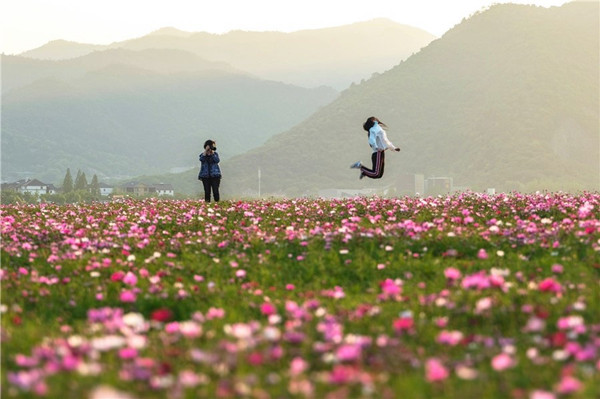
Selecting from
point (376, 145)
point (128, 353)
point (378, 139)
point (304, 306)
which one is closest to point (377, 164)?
point (376, 145)

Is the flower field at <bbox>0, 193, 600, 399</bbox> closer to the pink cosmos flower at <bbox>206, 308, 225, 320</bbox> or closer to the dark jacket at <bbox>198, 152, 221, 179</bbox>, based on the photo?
the pink cosmos flower at <bbox>206, 308, 225, 320</bbox>

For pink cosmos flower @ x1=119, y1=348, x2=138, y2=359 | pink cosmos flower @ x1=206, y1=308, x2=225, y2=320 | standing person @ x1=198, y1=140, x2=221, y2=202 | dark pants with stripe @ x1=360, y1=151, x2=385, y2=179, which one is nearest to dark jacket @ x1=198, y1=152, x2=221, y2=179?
standing person @ x1=198, y1=140, x2=221, y2=202

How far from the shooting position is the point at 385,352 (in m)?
5.73

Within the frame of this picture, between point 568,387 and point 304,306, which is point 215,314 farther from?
point 568,387

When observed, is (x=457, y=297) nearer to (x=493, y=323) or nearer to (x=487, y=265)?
(x=493, y=323)

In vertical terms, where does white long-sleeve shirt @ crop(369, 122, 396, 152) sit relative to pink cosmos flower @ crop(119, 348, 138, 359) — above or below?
above

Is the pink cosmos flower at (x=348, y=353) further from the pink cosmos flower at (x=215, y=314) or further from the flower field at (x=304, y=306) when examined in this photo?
the pink cosmos flower at (x=215, y=314)

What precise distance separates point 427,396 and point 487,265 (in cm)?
602

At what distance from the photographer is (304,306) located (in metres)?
7.58

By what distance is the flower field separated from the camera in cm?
486

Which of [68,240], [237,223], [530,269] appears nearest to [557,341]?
[530,269]

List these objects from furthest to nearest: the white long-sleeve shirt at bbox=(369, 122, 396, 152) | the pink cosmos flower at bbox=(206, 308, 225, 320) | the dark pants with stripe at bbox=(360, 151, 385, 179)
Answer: the dark pants with stripe at bbox=(360, 151, 385, 179), the white long-sleeve shirt at bbox=(369, 122, 396, 152), the pink cosmos flower at bbox=(206, 308, 225, 320)

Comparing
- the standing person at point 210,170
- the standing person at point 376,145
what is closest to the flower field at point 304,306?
the standing person at point 376,145

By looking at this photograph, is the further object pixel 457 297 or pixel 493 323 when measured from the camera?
pixel 457 297
